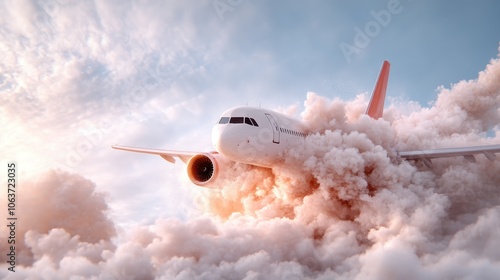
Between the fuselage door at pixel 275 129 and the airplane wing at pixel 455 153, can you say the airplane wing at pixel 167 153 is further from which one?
the airplane wing at pixel 455 153

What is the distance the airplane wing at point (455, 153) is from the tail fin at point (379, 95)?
801 cm

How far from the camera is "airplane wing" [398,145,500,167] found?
17031 mm

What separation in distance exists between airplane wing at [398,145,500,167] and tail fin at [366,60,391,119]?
26.3 feet

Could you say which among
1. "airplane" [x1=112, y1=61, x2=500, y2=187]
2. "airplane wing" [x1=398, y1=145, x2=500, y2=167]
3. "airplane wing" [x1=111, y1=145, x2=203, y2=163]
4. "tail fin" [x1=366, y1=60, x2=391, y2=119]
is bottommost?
"airplane wing" [x1=398, y1=145, x2=500, y2=167]

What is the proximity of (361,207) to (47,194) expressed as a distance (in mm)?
13623

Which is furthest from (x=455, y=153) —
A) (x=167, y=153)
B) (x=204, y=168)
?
(x=167, y=153)

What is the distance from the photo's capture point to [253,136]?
16.0 m

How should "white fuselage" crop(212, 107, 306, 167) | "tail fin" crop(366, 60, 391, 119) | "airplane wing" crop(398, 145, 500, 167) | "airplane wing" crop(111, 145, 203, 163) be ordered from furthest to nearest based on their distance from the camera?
"tail fin" crop(366, 60, 391, 119) < "airplane wing" crop(111, 145, 203, 163) < "airplane wing" crop(398, 145, 500, 167) < "white fuselage" crop(212, 107, 306, 167)

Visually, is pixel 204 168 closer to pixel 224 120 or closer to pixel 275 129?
pixel 224 120

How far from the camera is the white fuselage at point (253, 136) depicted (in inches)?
613

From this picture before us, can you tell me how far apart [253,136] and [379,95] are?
17022 mm

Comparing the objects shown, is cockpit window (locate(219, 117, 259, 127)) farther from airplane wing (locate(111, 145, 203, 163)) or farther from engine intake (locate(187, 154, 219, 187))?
airplane wing (locate(111, 145, 203, 163))

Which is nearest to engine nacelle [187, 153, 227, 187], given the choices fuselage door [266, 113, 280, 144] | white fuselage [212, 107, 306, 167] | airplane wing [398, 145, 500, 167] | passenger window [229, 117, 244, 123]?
white fuselage [212, 107, 306, 167]

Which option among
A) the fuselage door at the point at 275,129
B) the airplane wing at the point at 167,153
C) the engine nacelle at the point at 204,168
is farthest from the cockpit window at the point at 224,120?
the airplane wing at the point at 167,153
